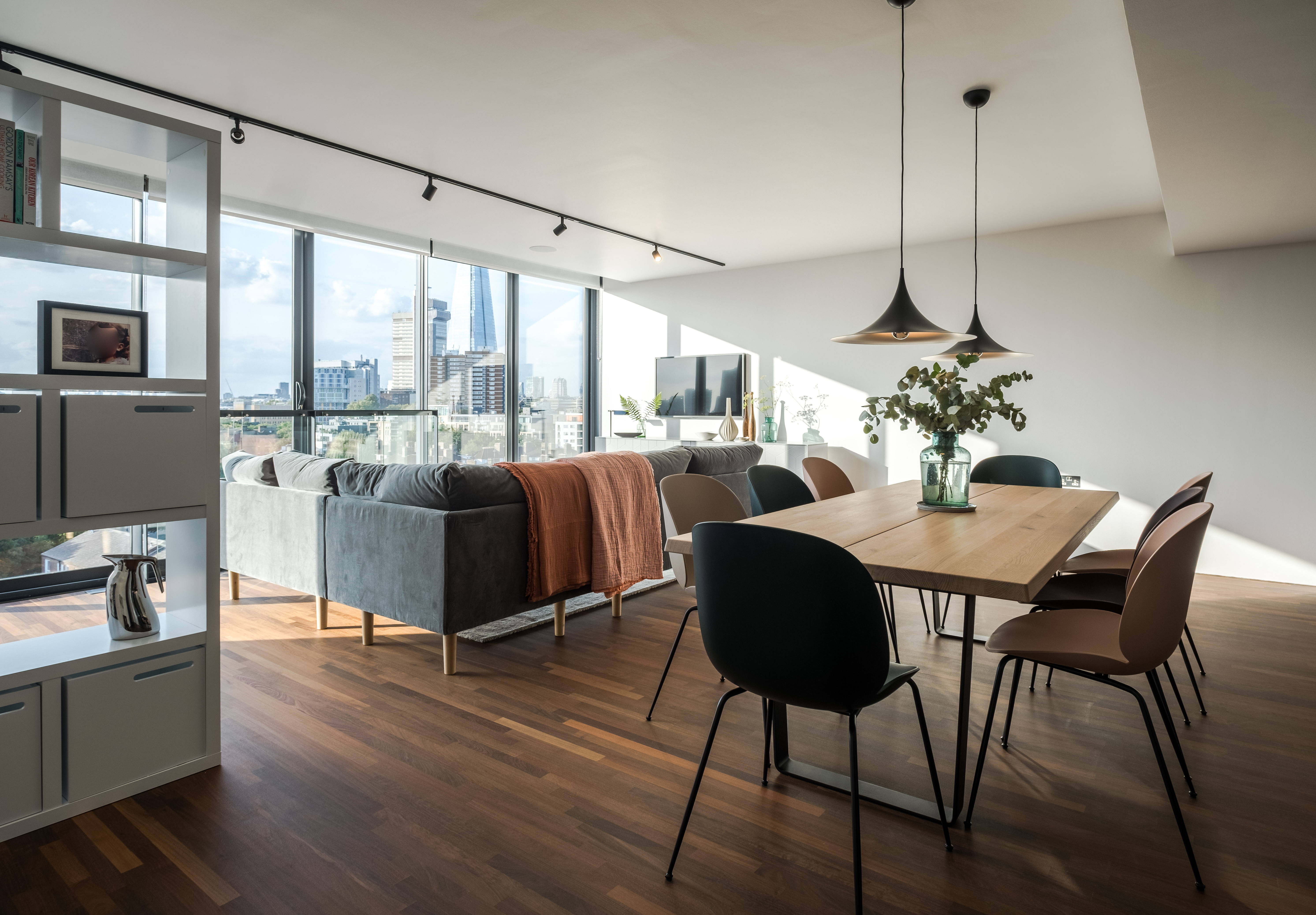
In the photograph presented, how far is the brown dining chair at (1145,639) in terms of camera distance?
5.65ft

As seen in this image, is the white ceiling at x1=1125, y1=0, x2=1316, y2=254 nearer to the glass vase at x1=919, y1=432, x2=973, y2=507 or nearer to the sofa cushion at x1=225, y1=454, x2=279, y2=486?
the glass vase at x1=919, y1=432, x2=973, y2=507

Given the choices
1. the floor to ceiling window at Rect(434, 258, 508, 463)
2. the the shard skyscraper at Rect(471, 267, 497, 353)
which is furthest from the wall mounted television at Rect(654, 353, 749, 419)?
A: the the shard skyscraper at Rect(471, 267, 497, 353)

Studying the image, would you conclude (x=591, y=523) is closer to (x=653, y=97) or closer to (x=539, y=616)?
(x=539, y=616)

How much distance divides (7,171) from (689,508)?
2251 millimetres

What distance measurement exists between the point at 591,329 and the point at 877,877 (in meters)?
7.28

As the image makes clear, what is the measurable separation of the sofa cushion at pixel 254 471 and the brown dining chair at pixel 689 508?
2256 mm

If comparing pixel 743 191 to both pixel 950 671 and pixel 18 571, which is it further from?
pixel 18 571

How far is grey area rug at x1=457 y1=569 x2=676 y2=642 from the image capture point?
356cm

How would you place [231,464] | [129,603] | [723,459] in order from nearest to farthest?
1. [129,603]
2. [231,464]
3. [723,459]

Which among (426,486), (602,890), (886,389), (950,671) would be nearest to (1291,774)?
(950,671)

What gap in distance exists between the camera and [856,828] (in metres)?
1.53

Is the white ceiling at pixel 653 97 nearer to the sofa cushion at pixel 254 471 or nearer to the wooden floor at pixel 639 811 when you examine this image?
the sofa cushion at pixel 254 471

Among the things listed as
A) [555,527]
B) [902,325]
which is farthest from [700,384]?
[902,325]

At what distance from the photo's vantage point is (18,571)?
4.34 m
